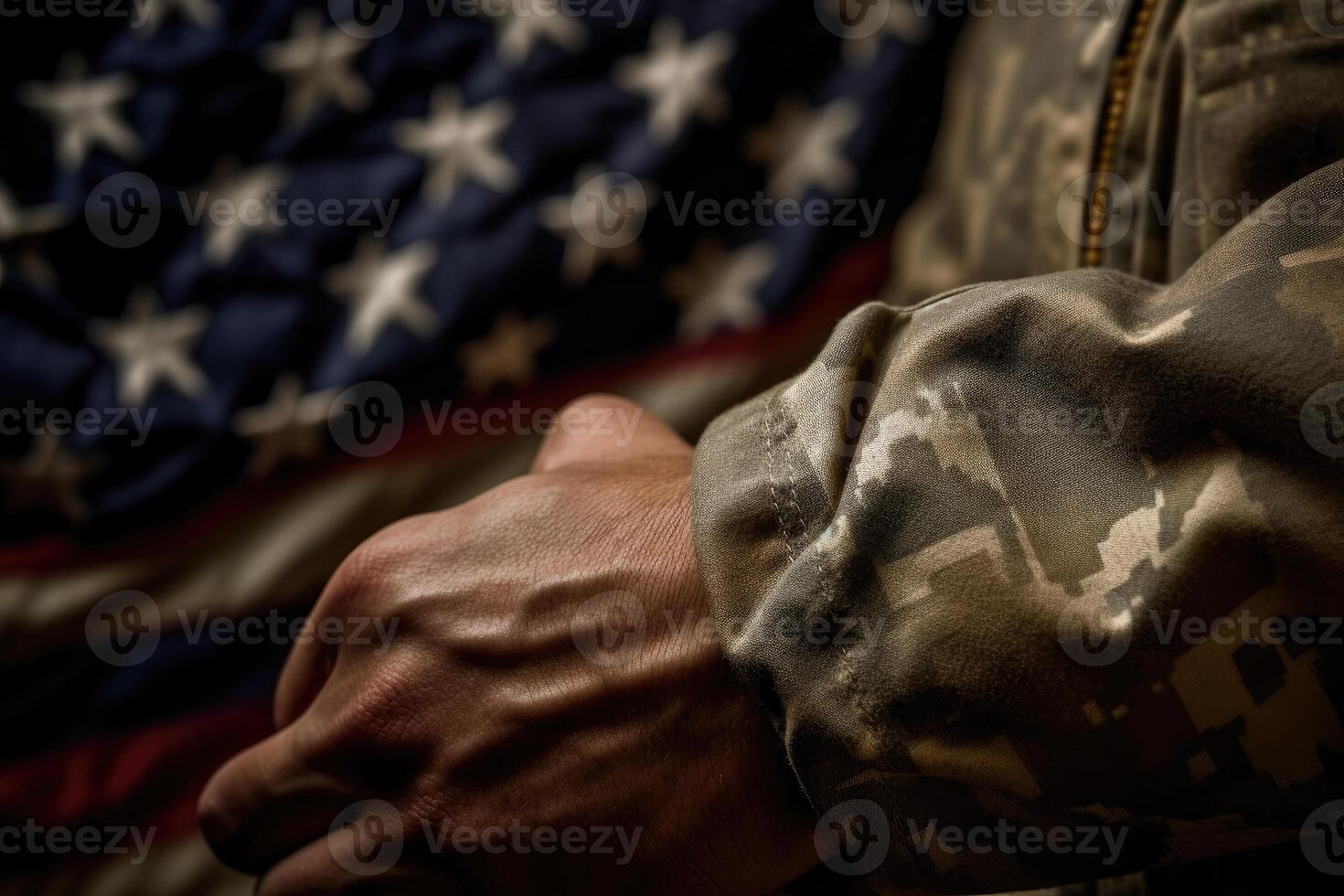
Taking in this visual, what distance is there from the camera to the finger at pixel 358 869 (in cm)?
54

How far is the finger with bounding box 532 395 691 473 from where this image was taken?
2.16 ft

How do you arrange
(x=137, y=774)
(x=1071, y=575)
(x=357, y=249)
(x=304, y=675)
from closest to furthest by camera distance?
(x=1071, y=575)
(x=304, y=675)
(x=137, y=774)
(x=357, y=249)

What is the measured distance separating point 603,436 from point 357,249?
21.6 inches

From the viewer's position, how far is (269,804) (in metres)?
0.61

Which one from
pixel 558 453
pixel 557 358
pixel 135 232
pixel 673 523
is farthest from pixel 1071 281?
pixel 135 232

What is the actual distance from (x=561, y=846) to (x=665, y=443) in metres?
0.29

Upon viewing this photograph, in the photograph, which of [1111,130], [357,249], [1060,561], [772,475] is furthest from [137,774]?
[1111,130]

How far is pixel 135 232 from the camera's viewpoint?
104 cm

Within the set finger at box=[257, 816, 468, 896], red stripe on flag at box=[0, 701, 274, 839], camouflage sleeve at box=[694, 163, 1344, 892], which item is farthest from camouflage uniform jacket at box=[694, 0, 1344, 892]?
red stripe on flag at box=[0, 701, 274, 839]

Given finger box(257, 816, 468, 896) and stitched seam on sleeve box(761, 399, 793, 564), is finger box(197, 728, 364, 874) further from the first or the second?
stitched seam on sleeve box(761, 399, 793, 564)

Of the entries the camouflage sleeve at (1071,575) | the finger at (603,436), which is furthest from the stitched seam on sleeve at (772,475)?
the finger at (603,436)

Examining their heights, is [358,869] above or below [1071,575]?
below

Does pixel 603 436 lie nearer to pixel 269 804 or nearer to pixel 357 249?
pixel 269 804

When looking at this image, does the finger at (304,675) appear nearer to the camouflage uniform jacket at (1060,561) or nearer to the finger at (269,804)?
the finger at (269,804)
